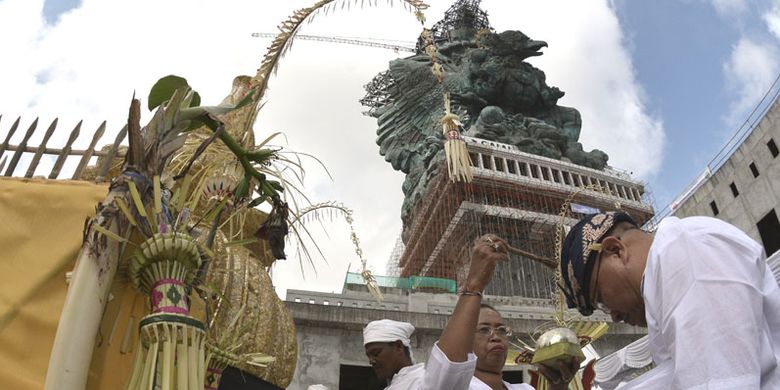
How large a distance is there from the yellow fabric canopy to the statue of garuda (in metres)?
32.1

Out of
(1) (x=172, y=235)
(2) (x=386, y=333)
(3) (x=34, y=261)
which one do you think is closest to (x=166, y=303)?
(1) (x=172, y=235)

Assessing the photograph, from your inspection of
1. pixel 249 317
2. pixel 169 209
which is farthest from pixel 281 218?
pixel 249 317

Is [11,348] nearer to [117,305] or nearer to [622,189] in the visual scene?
[117,305]

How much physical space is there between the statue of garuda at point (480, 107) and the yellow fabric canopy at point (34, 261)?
3207cm

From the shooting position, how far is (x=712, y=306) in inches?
44.8

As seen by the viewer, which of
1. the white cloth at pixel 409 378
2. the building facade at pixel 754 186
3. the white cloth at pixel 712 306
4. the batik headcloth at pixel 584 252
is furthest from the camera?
the building facade at pixel 754 186

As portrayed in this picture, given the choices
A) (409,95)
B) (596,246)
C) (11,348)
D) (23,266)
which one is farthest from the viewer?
(409,95)

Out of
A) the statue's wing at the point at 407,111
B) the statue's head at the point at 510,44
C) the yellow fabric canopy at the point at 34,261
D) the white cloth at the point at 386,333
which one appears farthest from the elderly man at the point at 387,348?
the statue's head at the point at 510,44

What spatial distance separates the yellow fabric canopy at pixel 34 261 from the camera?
221 cm

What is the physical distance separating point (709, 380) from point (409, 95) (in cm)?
3937

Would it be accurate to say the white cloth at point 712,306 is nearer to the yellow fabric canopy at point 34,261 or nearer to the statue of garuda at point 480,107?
the yellow fabric canopy at point 34,261

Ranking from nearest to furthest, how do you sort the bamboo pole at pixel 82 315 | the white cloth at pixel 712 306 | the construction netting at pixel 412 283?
the white cloth at pixel 712 306
the bamboo pole at pixel 82 315
the construction netting at pixel 412 283

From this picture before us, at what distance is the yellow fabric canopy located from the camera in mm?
2211

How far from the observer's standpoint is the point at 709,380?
1.08 m
